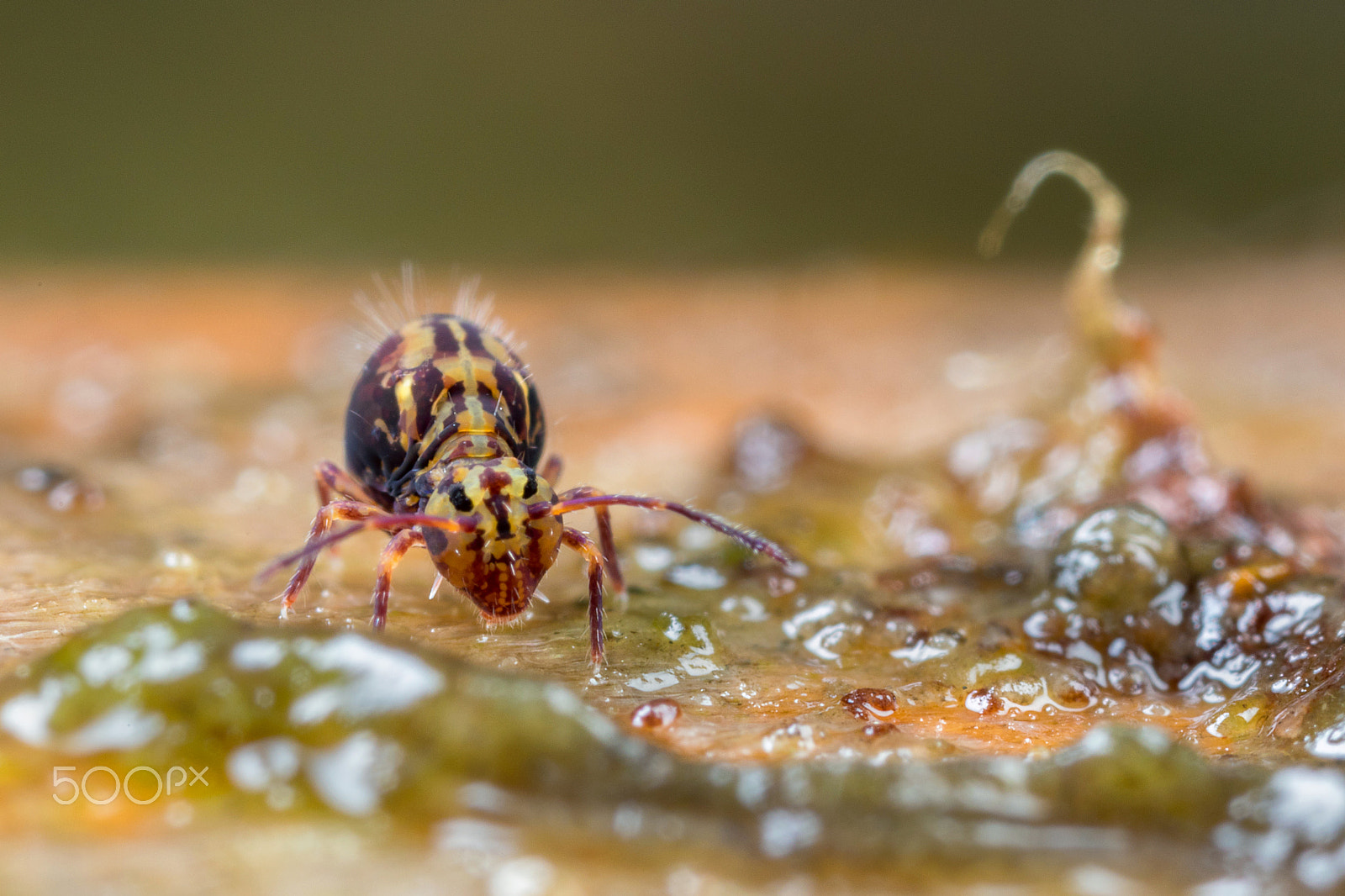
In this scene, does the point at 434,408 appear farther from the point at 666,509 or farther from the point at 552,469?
the point at 666,509

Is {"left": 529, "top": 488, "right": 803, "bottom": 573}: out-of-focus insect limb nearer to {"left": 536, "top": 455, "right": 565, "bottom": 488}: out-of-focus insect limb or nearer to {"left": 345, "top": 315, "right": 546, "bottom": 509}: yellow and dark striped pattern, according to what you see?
{"left": 345, "top": 315, "right": 546, "bottom": 509}: yellow and dark striped pattern

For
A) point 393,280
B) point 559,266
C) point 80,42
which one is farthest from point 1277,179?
point 80,42

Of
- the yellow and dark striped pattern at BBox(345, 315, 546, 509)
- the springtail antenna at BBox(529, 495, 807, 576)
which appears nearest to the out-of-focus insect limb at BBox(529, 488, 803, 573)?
the springtail antenna at BBox(529, 495, 807, 576)

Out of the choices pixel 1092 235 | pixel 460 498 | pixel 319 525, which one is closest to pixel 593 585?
pixel 460 498

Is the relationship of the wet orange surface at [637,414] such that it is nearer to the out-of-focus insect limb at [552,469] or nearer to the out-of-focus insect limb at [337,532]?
the out-of-focus insect limb at [337,532]

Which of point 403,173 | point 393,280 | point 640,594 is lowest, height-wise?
point 640,594

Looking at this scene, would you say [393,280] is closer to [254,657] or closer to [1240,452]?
[1240,452]

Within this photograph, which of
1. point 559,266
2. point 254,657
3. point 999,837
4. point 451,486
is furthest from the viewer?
point 559,266
